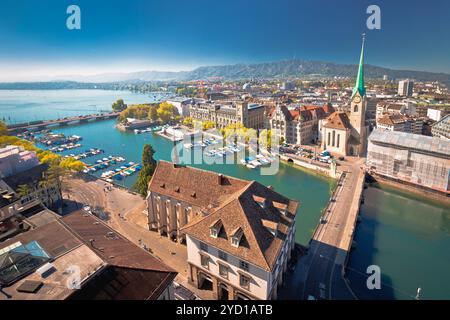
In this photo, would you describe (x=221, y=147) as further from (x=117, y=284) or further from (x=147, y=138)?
(x=117, y=284)

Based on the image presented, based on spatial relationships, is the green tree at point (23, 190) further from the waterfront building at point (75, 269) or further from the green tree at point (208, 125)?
the green tree at point (208, 125)

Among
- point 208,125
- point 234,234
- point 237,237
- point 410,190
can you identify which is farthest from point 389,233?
point 208,125

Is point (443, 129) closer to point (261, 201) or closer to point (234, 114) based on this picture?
point (234, 114)

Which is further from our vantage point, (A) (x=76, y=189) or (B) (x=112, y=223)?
(A) (x=76, y=189)

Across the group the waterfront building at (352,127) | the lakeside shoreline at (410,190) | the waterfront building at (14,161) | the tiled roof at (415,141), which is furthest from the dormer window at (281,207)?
the waterfront building at (352,127)

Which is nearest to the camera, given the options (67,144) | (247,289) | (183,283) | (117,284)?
(117,284)
